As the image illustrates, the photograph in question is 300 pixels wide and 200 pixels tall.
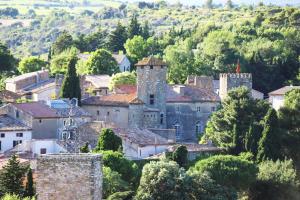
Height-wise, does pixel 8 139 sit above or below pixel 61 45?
below

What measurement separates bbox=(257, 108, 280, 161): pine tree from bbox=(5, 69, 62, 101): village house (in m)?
15.5

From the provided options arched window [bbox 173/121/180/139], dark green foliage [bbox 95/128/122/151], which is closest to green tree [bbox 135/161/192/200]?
dark green foliage [bbox 95/128/122/151]

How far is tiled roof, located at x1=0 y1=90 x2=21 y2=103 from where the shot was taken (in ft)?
207

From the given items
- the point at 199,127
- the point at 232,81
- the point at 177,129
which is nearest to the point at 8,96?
the point at 177,129

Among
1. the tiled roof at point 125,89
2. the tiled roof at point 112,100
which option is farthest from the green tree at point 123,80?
the tiled roof at point 112,100

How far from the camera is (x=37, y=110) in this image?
54875 mm

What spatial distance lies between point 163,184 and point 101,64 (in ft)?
121

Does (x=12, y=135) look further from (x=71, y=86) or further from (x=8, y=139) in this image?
(x=71, y=86)

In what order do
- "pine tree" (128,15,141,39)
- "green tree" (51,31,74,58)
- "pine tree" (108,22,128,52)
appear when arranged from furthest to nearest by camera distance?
"pine tree" (128,15,141,39), "green tree" (51,31,74,58), "pine tree" (108,22,128,52)

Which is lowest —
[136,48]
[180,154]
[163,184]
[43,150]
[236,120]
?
[163,184]

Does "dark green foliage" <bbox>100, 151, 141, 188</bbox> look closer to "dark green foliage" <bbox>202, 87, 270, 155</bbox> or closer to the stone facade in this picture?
"dark green foliage" <bbox>202, 87, 270, 155</bbox>

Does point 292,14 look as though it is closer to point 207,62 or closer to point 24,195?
point 207,62

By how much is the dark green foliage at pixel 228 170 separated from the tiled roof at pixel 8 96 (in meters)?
18.1

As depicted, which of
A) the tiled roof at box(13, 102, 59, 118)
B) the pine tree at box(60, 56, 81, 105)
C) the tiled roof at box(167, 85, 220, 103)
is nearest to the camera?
the tiled roof at box(13, 102, 59, 118)
